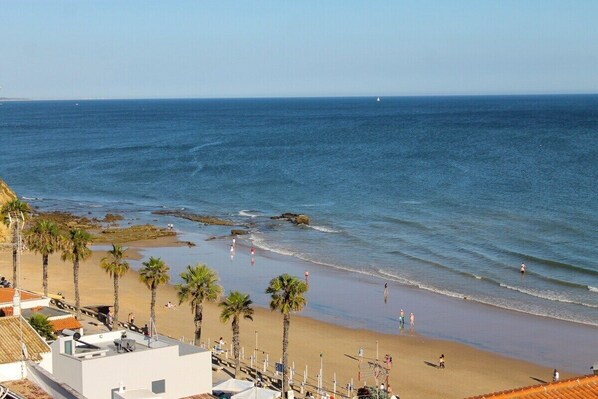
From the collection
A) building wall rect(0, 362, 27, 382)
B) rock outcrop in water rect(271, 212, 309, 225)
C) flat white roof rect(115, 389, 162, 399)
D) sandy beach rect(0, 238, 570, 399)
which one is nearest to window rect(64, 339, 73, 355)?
building wall rect(0, 362, 27, 382)

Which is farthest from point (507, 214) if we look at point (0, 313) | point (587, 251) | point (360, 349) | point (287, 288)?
point (0, 313)

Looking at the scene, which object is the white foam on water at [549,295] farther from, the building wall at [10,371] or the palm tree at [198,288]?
the building wall at [10,371]

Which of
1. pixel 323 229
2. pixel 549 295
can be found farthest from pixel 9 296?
pixel 323 229

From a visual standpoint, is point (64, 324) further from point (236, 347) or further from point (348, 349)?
point (348, 349)

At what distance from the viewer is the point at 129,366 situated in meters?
27.3

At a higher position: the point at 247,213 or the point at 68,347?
the point at 68,347

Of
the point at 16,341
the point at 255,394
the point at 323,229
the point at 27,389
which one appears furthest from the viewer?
the point at 323,229

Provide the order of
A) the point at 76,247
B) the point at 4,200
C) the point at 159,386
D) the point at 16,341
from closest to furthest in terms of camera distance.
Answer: the point at 16,341 → the point at 159,386 → the point at 76,247 → the point at 4,200

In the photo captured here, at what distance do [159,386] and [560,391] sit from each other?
12.1m

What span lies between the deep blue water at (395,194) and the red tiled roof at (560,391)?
3155 cm

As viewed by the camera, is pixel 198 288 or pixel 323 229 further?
pixel 323 229

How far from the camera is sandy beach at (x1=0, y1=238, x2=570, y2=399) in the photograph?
42156 millimetres

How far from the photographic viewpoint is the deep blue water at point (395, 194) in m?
64.0

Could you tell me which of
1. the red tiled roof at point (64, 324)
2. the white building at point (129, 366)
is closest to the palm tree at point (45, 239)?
the red tiled roof at point (64, 324)
